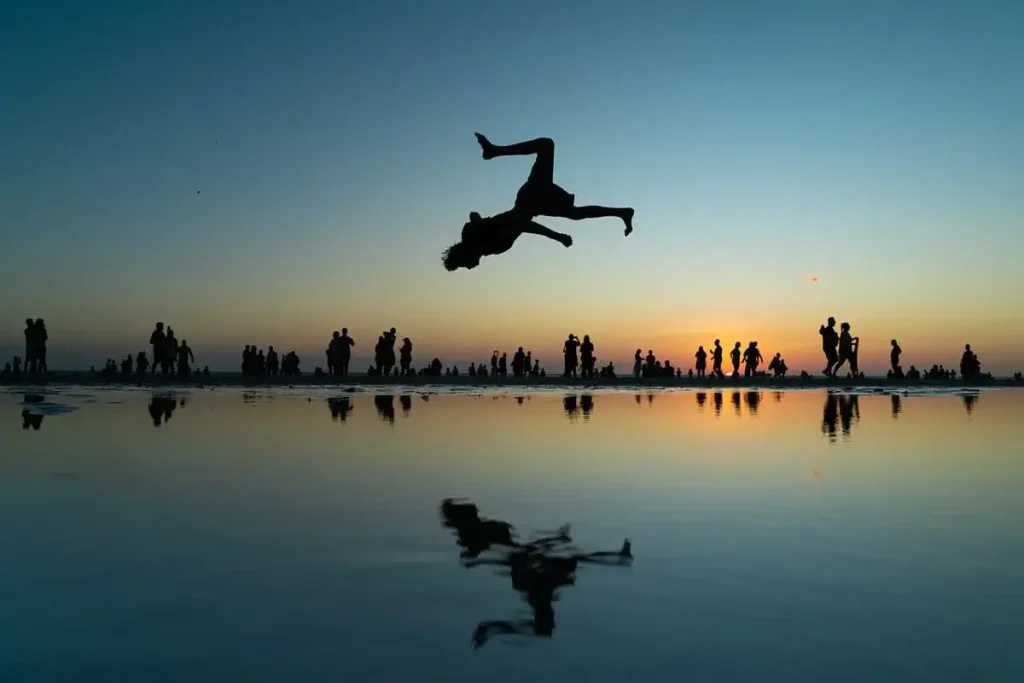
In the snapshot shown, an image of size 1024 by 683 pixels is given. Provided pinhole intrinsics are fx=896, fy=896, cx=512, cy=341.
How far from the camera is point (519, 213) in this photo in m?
9.30

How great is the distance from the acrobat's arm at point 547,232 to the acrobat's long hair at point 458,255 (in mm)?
663

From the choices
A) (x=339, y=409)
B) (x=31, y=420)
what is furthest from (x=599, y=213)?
(x=31, y=420)

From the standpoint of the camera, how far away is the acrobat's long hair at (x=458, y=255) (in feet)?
30.5

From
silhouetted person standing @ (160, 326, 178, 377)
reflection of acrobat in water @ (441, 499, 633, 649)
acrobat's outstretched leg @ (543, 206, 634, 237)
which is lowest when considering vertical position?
reflection of acrobat in water @ (441, 499, 633, 649)

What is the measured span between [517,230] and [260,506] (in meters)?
4.41

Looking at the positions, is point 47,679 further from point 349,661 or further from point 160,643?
point 349,661

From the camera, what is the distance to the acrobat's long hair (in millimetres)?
9281

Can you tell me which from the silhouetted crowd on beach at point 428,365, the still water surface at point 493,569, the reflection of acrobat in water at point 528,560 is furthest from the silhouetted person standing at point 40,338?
the reflection of acrobat in water at point 528,560

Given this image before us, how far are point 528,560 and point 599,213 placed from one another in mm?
5993

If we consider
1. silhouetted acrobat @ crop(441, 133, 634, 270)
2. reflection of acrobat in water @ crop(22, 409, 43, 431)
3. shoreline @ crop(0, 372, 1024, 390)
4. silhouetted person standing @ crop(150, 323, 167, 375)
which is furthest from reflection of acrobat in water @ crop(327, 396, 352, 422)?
silhouetted person standing @ crop(150, 323, 167, 375)

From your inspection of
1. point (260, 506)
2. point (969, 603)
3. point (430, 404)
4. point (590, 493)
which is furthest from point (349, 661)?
point (430, 404)

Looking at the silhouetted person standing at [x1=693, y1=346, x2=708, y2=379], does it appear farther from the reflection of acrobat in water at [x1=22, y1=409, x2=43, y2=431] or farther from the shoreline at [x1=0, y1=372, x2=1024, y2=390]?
the reflection of acrobat in water at [x1=22, y1=409, x2=43, y2=431]

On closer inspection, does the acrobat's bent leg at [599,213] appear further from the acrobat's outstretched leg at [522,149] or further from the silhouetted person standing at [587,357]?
the silhouetted person standing at [587,357]

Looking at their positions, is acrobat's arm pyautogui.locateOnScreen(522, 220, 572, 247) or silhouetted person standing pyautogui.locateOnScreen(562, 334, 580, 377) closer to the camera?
acrobat's arm pyautogui.locateOnScreen(522, 220, 572, 247)
